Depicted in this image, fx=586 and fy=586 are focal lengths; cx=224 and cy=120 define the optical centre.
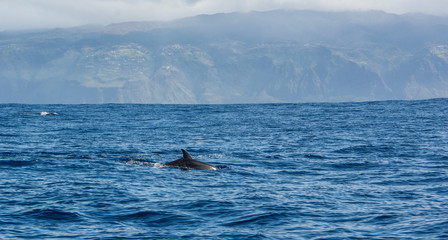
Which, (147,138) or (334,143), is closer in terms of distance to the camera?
(334,143)

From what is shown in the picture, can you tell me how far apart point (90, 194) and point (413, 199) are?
1203 cm

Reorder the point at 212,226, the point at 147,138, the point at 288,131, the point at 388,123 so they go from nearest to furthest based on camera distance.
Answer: the point at 212,226 < the point at 147,138 < the point at 288,131 < the point at 388,123

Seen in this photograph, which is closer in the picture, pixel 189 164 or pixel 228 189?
pixel 228 189

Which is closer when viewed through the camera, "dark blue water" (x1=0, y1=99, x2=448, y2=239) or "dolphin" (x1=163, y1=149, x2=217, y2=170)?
"dark blue water" (x1=0, y1=99, x2=448, y2=239)

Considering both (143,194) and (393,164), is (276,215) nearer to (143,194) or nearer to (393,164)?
(143,194)

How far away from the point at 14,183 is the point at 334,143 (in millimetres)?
24844

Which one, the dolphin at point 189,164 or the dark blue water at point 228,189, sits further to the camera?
the dolphin at point 189,164

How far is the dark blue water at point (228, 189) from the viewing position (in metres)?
17.4

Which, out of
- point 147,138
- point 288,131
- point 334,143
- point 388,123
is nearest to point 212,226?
point 334,143

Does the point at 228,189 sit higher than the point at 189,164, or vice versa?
the point at 189,164

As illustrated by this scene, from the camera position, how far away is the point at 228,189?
2356 cm

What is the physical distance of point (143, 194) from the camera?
22516mm

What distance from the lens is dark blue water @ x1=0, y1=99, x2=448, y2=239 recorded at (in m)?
17.4

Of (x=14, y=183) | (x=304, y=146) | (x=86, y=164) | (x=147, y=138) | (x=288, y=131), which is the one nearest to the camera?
(x=14, y=183)
